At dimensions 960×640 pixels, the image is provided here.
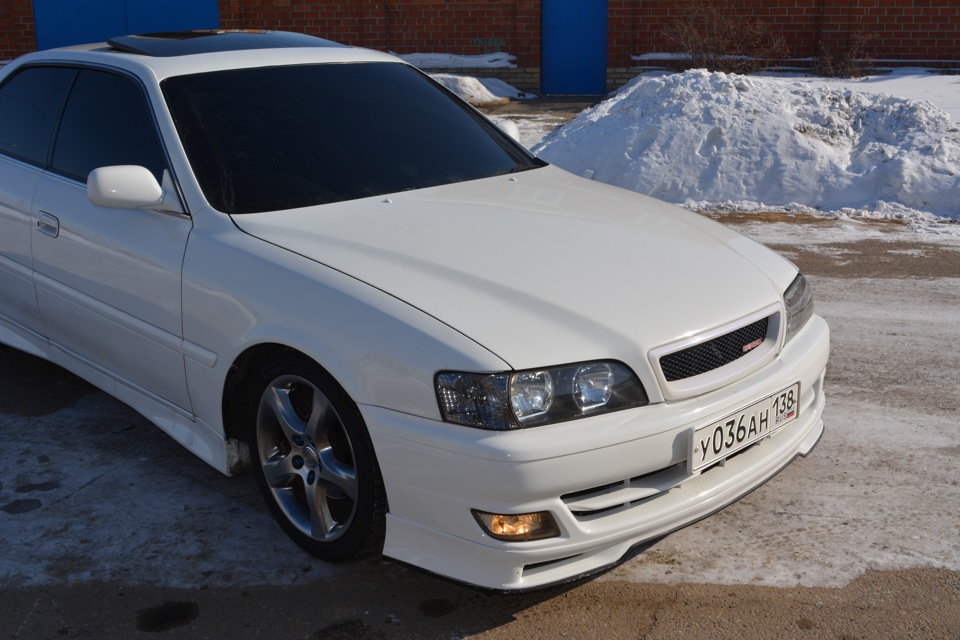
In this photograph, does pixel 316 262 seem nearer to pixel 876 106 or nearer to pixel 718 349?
pixel 718 349

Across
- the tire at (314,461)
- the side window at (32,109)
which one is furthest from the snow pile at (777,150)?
the tire at (314,461)

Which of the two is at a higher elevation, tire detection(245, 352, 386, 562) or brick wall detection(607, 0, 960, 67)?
brick wall detection(607, 0, 960, 67)

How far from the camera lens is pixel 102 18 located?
63.9 ft

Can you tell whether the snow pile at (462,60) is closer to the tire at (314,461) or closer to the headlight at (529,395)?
the tire at (314,461)

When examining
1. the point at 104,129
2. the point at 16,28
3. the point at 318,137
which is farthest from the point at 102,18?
the point at 318,137

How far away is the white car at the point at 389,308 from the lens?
275 cm

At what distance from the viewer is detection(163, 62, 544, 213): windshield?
12.0 feet

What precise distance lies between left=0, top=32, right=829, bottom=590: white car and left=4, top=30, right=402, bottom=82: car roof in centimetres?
2

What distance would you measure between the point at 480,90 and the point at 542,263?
13.7m

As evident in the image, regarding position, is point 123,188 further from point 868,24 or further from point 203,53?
point 868,24

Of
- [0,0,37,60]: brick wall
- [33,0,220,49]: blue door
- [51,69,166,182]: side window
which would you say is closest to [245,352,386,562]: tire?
[51,69,166,182]: side window

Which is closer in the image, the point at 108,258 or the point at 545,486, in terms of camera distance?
the point at 545,486

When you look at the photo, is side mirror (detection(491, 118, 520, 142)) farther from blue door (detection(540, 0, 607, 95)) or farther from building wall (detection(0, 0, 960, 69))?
blue door (detection(540, 0, 607, 95))

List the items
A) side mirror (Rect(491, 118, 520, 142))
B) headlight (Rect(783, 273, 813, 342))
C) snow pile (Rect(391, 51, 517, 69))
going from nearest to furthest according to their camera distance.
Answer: headlight (Rect(783, 273, 813, 342))
side mirror (Rect(491, 118, 520, 142))
snow pile (Rect(391, 51, 517, 69))
